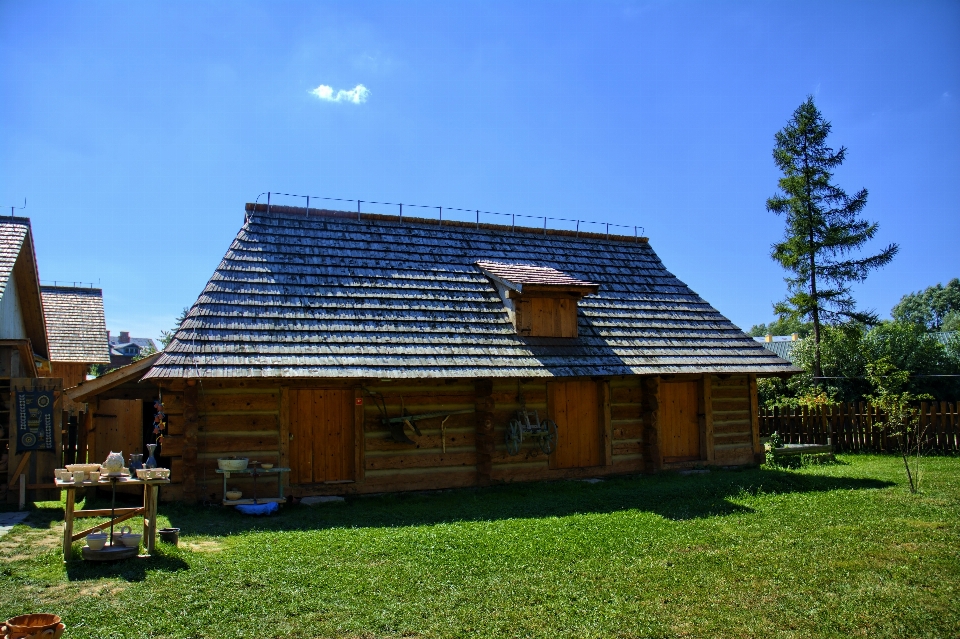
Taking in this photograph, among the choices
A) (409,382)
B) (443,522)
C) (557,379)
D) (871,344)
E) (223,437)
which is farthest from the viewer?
(871,344)

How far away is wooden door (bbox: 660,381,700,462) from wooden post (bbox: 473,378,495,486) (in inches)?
160

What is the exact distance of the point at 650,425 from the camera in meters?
13.4

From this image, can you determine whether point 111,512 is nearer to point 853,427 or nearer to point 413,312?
point 413,312

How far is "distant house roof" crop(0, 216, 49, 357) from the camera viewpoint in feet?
44.6

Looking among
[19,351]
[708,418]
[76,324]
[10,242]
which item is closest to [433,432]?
[708,418]

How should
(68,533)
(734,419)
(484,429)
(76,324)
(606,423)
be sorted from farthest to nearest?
(76,324) < (734,419) < (606,423) < (484,429) < (68,533)

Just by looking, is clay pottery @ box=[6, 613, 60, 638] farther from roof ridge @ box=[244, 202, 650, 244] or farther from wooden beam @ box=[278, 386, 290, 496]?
roof ridge @ box=[244, 202, 650, 244]

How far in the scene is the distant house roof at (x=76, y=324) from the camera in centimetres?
2430

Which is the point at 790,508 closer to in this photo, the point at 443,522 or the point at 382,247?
the point at 443,522

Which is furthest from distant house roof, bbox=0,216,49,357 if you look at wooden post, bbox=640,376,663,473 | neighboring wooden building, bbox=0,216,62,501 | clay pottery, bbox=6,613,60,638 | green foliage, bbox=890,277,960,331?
green foliage, bbox=890,277,960,331

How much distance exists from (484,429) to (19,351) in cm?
1078

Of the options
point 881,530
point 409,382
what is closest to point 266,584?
point 409,382

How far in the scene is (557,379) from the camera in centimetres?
1245

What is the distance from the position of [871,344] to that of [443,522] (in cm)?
2049
